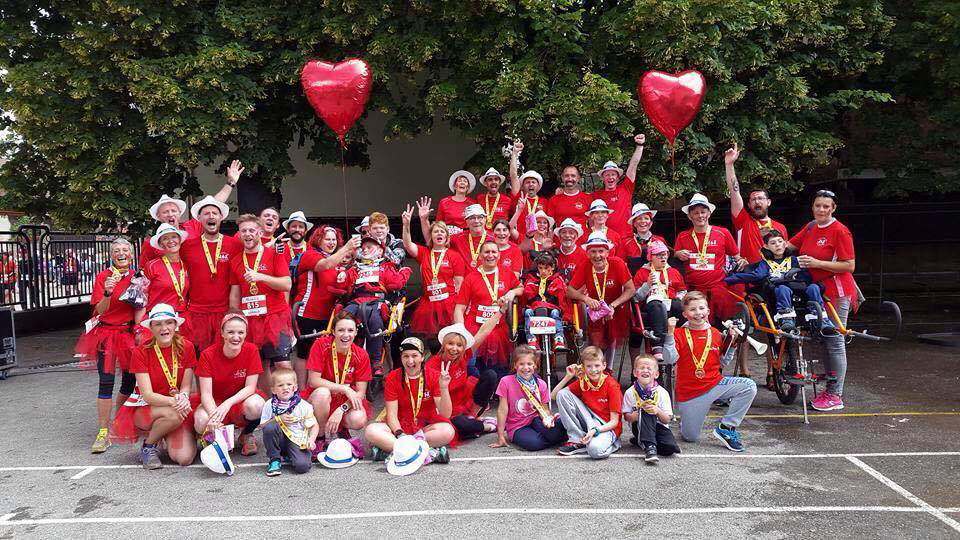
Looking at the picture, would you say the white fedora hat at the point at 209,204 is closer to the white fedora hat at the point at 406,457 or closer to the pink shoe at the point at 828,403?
the white fedora hat at the point at 406,457

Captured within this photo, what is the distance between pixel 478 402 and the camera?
6.52 meters

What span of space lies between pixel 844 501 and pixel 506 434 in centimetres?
256

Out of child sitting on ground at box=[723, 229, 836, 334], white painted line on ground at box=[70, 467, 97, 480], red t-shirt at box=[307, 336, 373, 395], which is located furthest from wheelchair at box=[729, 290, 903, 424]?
white painted line on ground at box=[70, 467, 97, 480]

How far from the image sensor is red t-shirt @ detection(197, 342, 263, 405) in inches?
229

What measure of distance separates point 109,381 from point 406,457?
9.35 ft

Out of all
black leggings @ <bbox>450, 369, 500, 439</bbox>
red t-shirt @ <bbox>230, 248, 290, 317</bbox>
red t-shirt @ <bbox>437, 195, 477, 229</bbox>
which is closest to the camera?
black leggings @ <bbox>450, 369, 500, 439</bbox>

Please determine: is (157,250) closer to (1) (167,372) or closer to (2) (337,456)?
(1) (167,372)

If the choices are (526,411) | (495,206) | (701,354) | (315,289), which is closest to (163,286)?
(315,289)

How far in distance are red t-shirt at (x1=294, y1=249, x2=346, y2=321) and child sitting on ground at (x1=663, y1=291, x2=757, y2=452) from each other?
11.0 ft

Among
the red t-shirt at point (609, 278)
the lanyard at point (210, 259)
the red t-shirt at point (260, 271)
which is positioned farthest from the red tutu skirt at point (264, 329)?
the red t-shirt at point (609, 278)

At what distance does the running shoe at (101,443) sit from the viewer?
20.3 ft

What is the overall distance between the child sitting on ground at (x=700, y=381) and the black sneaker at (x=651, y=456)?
0.63 m

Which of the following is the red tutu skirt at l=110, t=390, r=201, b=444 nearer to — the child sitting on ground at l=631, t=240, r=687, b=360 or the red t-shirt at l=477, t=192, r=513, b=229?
the child sitting on ground at l=631, t=240, r=687, b=360

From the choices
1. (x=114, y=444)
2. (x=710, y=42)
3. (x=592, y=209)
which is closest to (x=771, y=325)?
(x=592, y=209)
